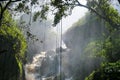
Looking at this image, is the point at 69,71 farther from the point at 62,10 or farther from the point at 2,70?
the point at 62,10

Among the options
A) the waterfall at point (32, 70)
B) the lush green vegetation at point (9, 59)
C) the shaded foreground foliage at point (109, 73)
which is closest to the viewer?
the shaded foreground foliage at point (109, 73)

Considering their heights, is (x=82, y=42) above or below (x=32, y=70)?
above

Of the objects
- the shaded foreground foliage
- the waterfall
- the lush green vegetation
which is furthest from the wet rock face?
the shaded foreground foliage

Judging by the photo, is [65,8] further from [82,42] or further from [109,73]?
[82,42]

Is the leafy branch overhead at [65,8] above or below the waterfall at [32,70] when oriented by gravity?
above

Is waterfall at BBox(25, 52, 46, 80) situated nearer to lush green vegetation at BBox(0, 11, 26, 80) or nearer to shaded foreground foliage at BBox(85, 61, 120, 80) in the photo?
lush green vegetation at BBox(0, 11, 26, 80)

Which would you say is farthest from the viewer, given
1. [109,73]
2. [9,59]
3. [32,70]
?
[32,70]

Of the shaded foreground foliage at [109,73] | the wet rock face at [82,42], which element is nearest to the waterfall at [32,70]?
the wet rock face at [82,42]

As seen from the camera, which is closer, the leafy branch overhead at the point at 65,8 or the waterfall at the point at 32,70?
the leafy branch overhead at the point at 65,8

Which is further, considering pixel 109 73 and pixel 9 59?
pixel 9 59

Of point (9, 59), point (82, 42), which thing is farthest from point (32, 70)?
point (9, 59)

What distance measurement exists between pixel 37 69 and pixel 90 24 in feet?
49.2

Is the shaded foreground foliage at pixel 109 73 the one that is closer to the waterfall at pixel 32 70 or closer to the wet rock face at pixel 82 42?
the wet rock face at pixel 82 42

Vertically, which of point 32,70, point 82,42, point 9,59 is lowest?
point 32,70
